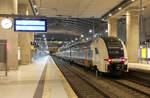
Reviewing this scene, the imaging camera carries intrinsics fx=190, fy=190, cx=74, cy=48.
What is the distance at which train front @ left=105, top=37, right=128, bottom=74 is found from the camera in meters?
13.3

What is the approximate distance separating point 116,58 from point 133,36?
12.8 m

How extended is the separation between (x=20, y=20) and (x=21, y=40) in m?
13.1

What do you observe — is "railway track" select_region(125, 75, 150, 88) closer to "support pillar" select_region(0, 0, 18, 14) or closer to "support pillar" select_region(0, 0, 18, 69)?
"support pillar" select_region(0, 0, 18, 69)

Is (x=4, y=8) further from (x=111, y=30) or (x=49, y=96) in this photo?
(x=111, y=30)

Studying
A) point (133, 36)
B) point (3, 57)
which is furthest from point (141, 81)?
point (133, 36)

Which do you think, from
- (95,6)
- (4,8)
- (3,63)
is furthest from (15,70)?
(95,6)

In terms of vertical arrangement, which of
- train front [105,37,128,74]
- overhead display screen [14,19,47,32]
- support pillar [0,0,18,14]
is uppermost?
support pillar [0,0,18,14]

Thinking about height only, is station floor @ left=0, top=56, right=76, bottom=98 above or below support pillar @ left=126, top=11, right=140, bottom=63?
below

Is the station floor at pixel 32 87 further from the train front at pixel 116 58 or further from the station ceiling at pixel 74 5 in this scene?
the station ceiling at pixel 74 5

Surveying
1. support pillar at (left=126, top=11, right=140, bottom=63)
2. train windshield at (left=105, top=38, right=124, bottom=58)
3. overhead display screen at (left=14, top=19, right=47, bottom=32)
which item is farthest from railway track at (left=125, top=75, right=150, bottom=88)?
support pillar at (left=126, top=11, right=140, bottom=63)

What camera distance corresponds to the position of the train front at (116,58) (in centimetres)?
1332

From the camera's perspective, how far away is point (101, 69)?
13828 millimetres

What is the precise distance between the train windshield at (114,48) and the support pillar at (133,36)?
38.2ft

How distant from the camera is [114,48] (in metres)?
13.9
